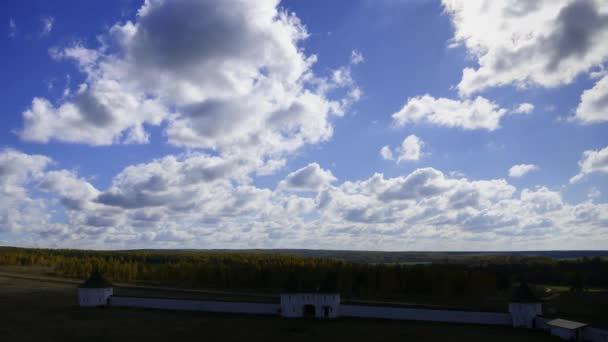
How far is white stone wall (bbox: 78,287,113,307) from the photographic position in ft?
213

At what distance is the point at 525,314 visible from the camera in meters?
49.3

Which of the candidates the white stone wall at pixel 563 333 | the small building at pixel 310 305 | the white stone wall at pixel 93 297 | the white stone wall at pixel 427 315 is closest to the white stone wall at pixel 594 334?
the white stone wall at pixel 563 333

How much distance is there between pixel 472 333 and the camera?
45.4 metres

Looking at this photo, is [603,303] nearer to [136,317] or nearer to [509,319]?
[509,319]

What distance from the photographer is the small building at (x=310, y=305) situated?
180 feet

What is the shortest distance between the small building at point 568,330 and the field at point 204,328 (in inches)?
41.0

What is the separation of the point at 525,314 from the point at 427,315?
8787mm

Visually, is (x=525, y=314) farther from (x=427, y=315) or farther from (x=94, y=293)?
(x=94, y=293)

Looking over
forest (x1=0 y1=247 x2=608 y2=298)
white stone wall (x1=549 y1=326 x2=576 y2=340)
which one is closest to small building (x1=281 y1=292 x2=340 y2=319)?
forest (x1=0 y1=247 x2=608 y2=298)

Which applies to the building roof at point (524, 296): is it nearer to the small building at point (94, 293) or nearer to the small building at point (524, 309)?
the small building at point (524, 309)

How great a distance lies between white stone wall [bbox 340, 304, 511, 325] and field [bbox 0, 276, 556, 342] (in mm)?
1416

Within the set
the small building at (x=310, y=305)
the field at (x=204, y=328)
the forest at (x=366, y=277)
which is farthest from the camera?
the forest at (x=366, y=277)

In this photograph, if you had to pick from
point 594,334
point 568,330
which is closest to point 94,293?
point 568,330

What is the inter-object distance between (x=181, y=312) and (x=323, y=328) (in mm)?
19215
